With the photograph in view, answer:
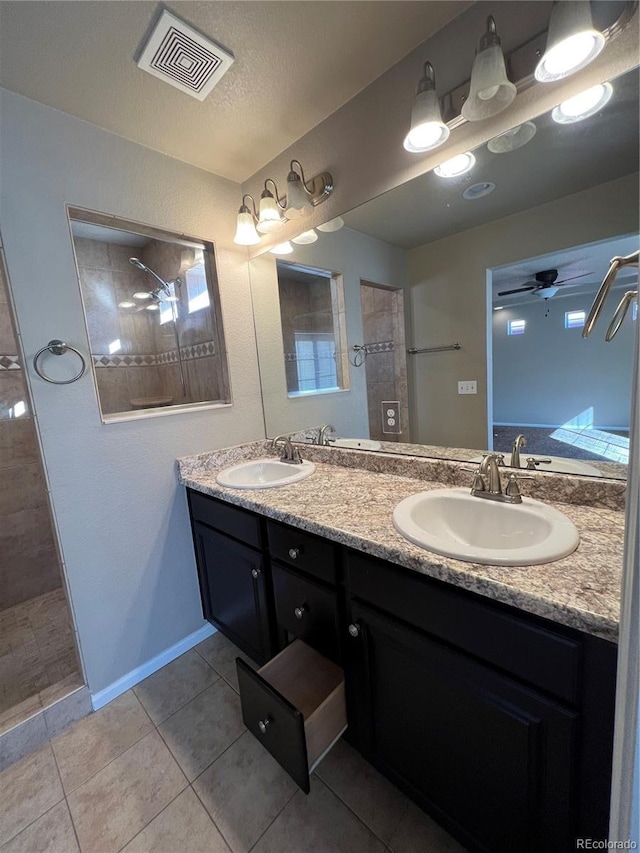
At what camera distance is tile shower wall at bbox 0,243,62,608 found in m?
1.93

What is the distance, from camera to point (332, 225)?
1452mm

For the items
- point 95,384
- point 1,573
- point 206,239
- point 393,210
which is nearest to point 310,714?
point 95,384

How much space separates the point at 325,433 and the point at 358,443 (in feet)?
0.72

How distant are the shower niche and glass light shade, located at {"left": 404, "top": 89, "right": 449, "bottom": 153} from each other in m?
1.04

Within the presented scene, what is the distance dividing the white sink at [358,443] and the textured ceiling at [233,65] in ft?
4.32

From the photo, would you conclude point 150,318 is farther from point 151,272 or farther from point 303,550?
point 303,550

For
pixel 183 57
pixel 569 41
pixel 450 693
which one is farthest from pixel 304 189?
pixel 450 693

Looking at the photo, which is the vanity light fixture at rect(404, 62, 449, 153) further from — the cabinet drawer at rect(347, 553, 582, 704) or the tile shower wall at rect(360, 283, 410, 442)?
the cabinet drawer at rect(347, 553, 582, 704)

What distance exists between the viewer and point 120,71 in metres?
1.08

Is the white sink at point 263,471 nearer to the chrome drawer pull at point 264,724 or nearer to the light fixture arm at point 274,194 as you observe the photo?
the chrome drawer pull at point 264,724

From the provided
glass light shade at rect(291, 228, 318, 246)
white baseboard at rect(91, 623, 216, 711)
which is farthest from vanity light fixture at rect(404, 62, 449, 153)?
white baseboard at rect(91, 623, 216, 711)

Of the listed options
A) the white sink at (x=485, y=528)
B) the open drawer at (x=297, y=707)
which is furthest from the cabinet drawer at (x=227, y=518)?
the white sink at (x=485, y=528)

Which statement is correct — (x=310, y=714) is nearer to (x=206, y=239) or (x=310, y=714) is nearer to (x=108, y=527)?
(x=108, y=527)

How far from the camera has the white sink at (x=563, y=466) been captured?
3.28 ft
